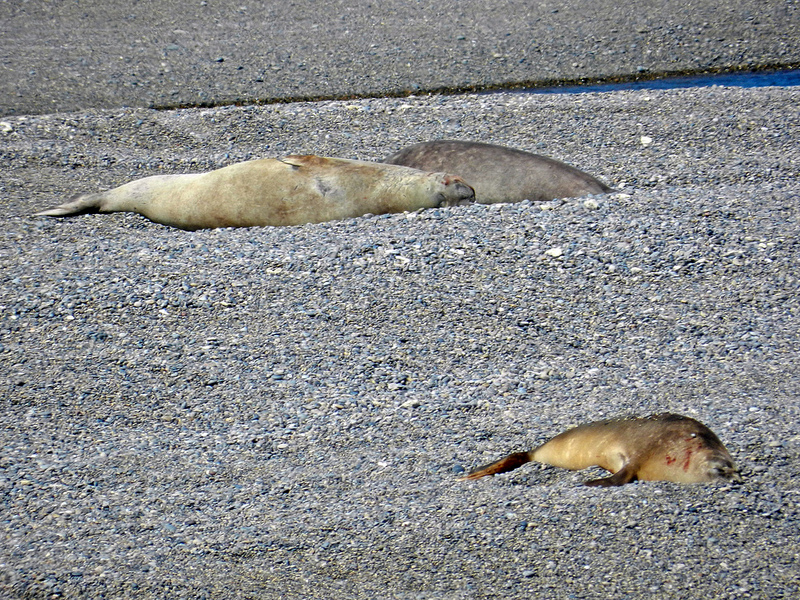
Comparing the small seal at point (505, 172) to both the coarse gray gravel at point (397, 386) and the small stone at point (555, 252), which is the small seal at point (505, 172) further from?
the small stone at point (555, 252)

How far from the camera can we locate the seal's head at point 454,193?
5.35 metres

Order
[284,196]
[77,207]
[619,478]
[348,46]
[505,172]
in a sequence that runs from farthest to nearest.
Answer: [348,46] → [505,172] → [77,207] → [284,196] → [619,478]

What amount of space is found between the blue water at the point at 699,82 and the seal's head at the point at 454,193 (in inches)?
139

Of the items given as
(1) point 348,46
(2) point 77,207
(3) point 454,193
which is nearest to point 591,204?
(3) point 454,193

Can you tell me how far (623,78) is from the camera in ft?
29.3

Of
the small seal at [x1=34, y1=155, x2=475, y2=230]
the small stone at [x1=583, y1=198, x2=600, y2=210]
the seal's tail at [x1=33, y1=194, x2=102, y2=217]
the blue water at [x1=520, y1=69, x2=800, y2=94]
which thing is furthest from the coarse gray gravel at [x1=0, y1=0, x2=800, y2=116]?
the small stone at [x1=583, y1=198, x2=600, y2=210]

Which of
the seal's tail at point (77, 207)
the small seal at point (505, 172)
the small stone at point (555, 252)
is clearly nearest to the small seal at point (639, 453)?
the small stone at point (555, 252)

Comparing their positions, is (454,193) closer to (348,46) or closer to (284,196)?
(284,196)

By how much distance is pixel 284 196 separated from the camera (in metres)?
5.31

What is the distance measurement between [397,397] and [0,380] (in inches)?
66.4

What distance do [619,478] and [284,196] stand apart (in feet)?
10.0

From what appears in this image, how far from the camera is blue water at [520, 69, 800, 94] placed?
28.1ft

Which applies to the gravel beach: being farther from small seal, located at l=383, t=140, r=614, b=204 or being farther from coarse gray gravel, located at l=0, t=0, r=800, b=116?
coarse gray gravel, located at l=0, t=0, r=800, b=116

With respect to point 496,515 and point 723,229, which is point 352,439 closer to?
point 496,515
